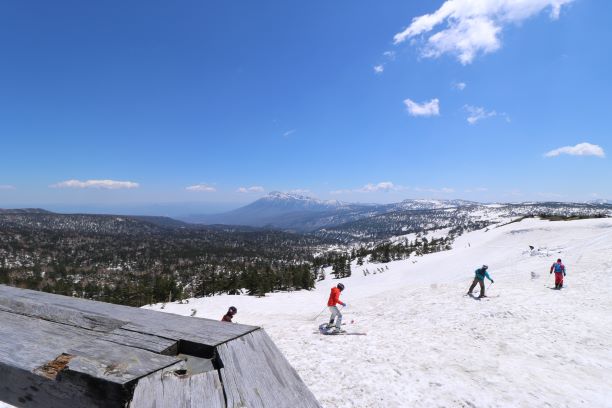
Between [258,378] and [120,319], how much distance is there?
3.08 ft

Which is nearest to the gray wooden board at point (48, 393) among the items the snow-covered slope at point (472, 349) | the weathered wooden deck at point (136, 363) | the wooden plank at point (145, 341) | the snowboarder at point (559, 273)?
the weathered wooden deck at point (136, 363)

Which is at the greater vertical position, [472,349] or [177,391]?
[177,391]

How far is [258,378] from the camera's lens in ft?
4.70

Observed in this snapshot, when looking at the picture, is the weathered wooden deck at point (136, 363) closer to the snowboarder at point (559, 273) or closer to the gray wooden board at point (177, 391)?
the gray wooden board at point (177, 391)

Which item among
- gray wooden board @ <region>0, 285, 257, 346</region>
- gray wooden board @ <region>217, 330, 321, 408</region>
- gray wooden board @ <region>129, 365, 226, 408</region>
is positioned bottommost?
gray wooden board @ <region>217, 330, 321, 408</region>

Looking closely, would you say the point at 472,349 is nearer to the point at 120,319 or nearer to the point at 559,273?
the point at 120,319

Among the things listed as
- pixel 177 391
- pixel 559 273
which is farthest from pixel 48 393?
pixel 559 273

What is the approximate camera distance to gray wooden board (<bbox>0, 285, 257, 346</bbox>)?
167 cm

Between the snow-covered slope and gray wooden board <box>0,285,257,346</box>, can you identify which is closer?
gray wooden board <box>0,285,257,346</box>

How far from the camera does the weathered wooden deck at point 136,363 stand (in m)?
1.18

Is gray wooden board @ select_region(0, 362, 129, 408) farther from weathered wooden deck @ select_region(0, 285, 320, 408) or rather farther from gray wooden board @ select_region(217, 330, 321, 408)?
gray wooden board @ select_region(217, 330, 321, 408)

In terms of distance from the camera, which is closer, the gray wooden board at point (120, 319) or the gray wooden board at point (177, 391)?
the gray wooden board at point (177, 391)

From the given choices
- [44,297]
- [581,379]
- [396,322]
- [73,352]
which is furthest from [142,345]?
[396,322]

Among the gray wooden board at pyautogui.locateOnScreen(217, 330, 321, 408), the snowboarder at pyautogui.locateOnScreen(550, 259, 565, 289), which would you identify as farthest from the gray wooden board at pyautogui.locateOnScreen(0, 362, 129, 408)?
the snowboarder at pyautogui.locateOnScreen(550, 259, 565, 289)
